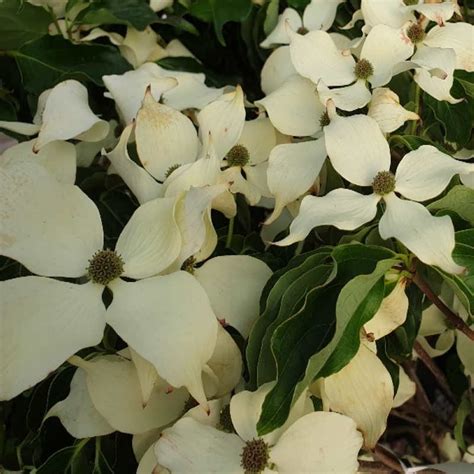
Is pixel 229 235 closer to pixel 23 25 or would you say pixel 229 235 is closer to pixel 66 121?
pixel 66 121

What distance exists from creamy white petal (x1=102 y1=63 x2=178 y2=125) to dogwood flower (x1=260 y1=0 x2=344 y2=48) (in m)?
0.15

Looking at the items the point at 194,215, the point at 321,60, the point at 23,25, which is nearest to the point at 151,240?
the point at 194,215

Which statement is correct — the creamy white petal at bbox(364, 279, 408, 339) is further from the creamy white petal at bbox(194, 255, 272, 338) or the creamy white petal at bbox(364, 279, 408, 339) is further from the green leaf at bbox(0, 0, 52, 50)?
the green leaf at bbox(0, 0, 52, 50)

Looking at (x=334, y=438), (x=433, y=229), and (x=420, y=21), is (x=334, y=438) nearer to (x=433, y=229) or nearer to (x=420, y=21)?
(x=433, y=229)

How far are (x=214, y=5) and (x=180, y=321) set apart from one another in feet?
1.44

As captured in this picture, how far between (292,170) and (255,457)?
215 mm

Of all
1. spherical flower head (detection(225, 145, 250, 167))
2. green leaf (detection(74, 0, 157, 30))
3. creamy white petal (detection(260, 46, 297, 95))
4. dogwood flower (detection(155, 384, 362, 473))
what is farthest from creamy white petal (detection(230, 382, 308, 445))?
green leaf (detection(74, 0, 157, 30))

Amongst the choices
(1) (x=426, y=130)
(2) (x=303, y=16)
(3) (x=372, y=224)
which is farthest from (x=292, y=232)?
(2) (x=303, y=16)

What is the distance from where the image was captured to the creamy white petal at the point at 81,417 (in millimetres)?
544

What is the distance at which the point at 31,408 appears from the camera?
2.02ft

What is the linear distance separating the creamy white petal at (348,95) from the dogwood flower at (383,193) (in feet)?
0.14

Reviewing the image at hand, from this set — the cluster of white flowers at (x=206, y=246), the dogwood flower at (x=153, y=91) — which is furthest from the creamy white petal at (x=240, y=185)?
the dogwood flower at (x=153, y=91)

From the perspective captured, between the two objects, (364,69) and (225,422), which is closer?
(225,422)

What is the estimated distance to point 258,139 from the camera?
65cm
